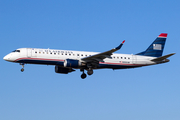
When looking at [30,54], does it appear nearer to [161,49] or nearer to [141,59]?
[141,59]

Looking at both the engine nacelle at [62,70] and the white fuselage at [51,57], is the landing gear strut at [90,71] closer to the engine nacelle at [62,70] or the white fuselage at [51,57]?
the white fuselage at [51,57]

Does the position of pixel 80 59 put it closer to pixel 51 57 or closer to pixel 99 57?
pixel 99 57

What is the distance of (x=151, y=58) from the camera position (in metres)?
54.9

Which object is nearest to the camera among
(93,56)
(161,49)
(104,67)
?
(93,56)

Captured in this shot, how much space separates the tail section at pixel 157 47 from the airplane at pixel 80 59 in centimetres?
105

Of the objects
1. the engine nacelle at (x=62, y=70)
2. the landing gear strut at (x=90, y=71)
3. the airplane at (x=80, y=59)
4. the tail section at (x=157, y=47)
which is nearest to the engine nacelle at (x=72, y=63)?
the airplane at (x=80, y=59)

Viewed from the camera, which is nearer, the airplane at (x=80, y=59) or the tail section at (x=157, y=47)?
the airplane at (x=80, y=59)

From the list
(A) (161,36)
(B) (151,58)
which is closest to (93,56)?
(B) (151,58)

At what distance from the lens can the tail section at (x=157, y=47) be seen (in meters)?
56.0

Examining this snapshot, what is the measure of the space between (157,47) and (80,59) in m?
A: 14.0

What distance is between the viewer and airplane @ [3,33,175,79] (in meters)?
49.2

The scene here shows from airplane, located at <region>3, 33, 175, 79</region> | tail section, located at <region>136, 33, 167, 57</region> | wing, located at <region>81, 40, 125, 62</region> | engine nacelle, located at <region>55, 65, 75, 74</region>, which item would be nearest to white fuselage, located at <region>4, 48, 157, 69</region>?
airplane, located at <region>3, 33, 175, 79</region>

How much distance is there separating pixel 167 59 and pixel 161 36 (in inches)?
235

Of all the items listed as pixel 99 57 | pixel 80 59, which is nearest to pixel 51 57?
pixel 80 59
